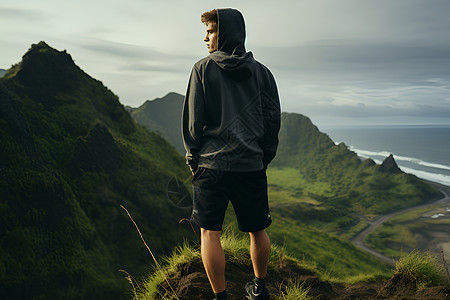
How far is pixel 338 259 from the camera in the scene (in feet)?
176

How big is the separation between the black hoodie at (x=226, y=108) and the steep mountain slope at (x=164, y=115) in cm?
15159

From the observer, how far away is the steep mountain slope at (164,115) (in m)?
158

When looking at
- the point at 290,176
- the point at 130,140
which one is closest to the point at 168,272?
the point at 130,140

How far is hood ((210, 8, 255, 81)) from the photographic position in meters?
2.66

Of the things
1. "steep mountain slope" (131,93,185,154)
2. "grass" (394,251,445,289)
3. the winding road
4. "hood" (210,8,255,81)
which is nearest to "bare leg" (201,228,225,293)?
"hood" (210,8,255,81)

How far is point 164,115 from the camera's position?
172625mm

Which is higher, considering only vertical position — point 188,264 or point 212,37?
point 212,37

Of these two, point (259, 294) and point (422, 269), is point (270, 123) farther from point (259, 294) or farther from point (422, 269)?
point (422, 269)

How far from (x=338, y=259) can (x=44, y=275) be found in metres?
51.3

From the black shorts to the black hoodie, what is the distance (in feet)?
0.33

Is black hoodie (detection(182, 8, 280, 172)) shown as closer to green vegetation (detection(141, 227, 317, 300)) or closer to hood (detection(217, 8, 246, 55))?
hood (detection(217, 8, 246, 55))

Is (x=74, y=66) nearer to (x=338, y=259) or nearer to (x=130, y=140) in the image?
(x=130, y=140)

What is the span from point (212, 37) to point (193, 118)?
87 cm

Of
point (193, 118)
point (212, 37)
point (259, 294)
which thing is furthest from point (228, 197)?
point (212, 37)
